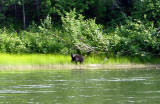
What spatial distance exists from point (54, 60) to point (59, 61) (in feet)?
1.08

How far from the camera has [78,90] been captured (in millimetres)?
12492

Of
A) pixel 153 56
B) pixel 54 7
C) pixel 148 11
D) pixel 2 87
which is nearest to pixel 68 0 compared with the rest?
pixel 54 7

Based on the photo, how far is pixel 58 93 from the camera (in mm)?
11836

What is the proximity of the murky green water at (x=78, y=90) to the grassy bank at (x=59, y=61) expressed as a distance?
5.49 m

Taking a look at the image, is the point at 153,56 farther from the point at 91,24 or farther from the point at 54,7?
the point at 54,7

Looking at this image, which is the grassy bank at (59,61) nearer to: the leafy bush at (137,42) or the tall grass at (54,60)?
the tall grass at (54,60)

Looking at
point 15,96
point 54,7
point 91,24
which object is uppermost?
point 54,7

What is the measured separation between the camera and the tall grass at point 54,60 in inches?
879

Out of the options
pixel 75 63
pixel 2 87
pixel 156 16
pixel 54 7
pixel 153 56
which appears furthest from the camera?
pixel 54 7

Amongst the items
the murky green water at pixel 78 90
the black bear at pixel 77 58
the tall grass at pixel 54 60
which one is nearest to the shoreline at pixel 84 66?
the black bear at pixel 77 58

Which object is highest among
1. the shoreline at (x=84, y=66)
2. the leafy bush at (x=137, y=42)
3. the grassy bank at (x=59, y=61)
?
the leafy bush at (x=137, y=42)

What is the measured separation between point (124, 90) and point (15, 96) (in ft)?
11.4

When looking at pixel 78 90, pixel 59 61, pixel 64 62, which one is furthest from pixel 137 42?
pixel 78 90

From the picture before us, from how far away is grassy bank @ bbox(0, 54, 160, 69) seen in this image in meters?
21.8
